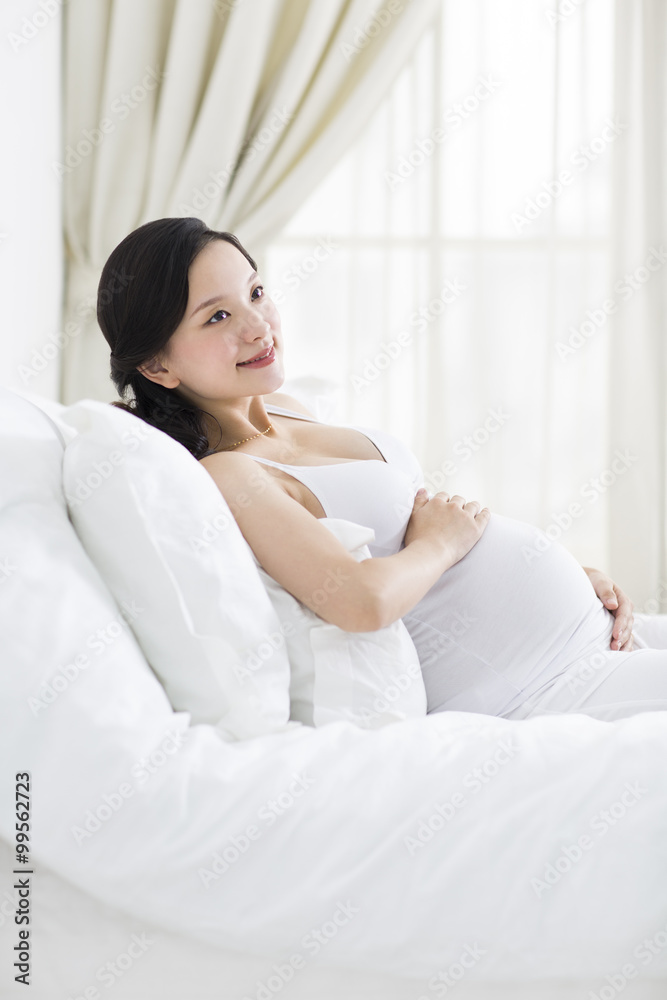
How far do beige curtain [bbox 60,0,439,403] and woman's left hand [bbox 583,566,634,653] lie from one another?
5.83 ft

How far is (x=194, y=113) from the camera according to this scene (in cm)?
251

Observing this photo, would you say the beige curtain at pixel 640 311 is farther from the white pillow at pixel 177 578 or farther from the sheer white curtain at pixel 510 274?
the white pillow at pixel 177 578

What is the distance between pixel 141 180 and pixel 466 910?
95.3 inches

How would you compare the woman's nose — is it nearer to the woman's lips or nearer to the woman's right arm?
the woman's lips

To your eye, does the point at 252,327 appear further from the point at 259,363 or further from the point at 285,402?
the point at 285,402

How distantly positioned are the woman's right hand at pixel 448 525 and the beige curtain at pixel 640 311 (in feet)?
5.57

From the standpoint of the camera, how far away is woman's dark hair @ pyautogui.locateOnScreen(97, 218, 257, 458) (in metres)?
1.13

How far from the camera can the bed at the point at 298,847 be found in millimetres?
660

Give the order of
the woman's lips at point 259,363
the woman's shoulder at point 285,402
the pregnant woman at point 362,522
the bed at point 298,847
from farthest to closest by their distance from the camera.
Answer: the woman's shoulder at point 285,402
the woman's lips at point 259,363
the pregnant woman at point 362,522
the bed at point 298,847

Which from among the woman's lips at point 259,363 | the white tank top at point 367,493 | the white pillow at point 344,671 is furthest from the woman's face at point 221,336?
the white pillow at point 344,671

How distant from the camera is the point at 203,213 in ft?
8.12

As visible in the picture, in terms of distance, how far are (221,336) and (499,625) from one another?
61 centimetres

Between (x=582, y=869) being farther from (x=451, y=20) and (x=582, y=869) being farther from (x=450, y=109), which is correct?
(x=451, y=20)

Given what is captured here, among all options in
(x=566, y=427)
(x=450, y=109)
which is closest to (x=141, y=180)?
(x=450, y=109)
